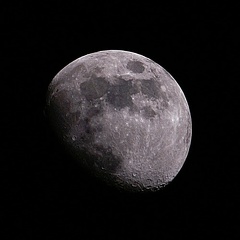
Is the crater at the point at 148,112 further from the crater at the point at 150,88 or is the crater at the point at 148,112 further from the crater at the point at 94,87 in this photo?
the crater at the point at 94,87

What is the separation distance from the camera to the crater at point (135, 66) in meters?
3.50

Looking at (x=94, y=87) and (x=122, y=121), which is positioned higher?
(x=94, y=87)

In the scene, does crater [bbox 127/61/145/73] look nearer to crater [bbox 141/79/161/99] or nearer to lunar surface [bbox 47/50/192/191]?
lunar surface [bbox 47/50/192/191]

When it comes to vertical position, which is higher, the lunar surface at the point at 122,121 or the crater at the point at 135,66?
the crater at the point at 135,66

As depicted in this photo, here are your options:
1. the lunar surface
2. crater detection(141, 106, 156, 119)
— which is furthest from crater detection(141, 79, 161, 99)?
crater detection(141, 106, 156, 119)

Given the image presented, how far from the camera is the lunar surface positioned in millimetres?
3289

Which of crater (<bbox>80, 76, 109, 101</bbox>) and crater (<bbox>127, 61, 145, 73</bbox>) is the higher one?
crater (<bbox>127, 61, 145, 73</bbox>)

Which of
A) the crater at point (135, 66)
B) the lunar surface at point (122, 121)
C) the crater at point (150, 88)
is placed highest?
the crater at point (135, 66)

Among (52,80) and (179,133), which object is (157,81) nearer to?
(179,133)

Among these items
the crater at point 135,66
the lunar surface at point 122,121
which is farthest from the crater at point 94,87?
the crater at point 135,66

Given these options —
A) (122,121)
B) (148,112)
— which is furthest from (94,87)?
(148,112)

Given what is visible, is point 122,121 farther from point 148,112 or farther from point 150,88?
point 150,88

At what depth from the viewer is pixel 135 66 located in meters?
3.53

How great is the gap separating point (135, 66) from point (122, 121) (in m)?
0.54
